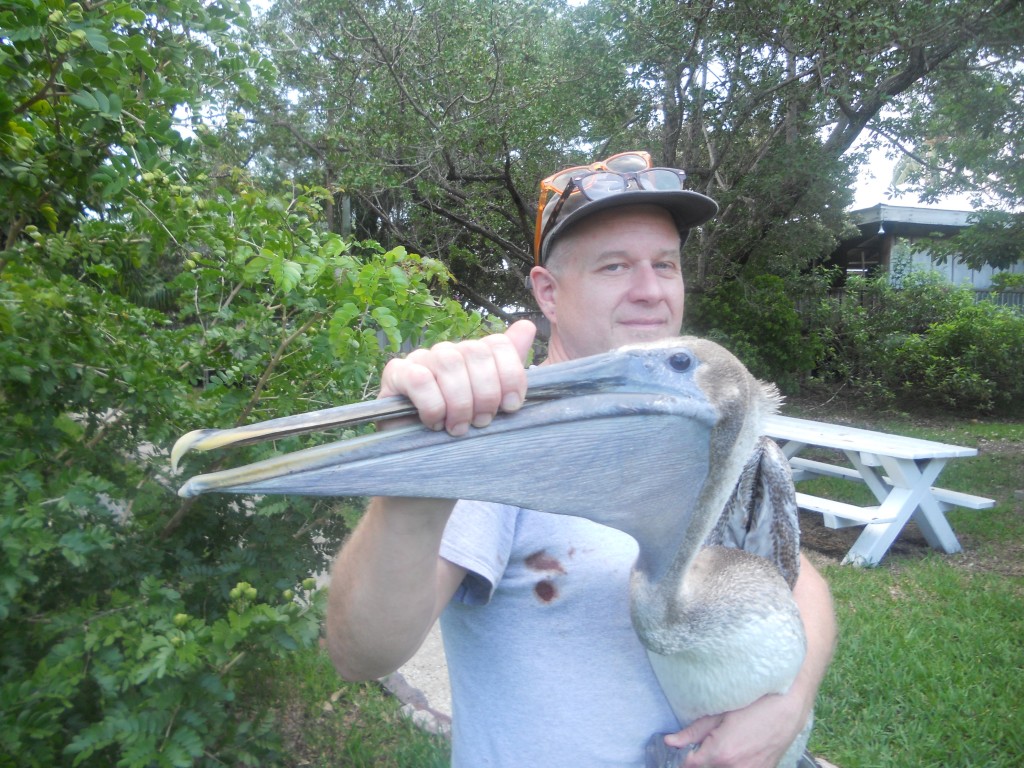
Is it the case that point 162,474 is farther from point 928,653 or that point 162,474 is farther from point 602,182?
point 928,653

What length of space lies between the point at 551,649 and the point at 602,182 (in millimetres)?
1017

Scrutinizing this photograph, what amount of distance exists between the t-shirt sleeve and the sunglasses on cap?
2.42 ft

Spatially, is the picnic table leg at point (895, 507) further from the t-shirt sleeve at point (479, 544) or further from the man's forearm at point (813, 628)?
the t-shirt sleeve at point (479, 544)

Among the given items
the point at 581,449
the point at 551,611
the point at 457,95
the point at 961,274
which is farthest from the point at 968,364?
the point at 581,449

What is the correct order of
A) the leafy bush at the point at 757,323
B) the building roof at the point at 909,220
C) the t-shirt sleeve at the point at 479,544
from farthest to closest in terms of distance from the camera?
the building roof at the point at 909,220 → the leafy bush at the point at 757,323 → the t-shirt sleeve at the point at 479,544

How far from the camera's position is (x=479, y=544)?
1281 mm

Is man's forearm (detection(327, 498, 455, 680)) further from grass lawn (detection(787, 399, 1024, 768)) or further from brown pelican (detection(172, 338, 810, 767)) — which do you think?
grass lawn (detection(787, 399, 1024, 768))

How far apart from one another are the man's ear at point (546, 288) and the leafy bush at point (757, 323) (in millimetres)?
8566

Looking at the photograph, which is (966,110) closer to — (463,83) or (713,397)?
(463,83)

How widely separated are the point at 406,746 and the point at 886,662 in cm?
228

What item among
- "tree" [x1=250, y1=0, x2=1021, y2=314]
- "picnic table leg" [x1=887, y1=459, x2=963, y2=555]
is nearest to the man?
"picnic table leg" [x1=887, y1=459, x2=963, y2=555]

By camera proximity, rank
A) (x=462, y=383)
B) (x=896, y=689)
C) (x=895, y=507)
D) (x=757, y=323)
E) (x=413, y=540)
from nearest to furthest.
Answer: (x=462, y=383)
(x=413, y=540)
(x=896, y=689)
(x=895, y=507)
(x=757, y=323)

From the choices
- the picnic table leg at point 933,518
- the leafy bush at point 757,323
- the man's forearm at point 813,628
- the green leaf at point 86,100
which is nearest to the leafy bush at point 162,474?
the green leaf at point 86,100

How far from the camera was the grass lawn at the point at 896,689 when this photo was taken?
2.86m
